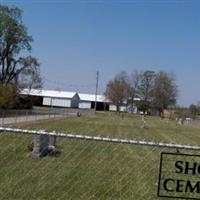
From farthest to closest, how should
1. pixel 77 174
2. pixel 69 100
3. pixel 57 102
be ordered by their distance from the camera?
pixel 69 100 → pixel 57 102 → pixel 77 174

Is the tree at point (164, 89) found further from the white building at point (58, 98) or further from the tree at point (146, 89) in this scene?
the white building at point (58, 98)

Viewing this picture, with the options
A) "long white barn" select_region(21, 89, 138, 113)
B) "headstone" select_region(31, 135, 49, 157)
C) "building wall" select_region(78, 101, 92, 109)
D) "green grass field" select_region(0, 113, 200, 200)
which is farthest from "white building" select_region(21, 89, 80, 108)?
"headstone" select_region(31, 135, 49, 157)

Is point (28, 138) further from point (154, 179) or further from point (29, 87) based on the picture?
point (29, 87)

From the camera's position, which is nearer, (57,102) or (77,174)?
(77,174)

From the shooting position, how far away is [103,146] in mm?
18281

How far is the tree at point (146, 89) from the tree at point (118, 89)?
3.65 meters

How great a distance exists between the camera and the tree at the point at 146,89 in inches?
4363

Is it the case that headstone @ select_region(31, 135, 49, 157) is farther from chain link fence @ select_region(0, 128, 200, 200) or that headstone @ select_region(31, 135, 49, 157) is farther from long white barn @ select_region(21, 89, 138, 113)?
long white barn @ select_region(21, 89, 138, 113)

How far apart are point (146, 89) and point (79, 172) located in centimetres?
10045

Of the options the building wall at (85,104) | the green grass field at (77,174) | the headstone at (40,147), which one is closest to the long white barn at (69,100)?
the building wall at (85,104)

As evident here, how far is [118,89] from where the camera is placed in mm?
109125

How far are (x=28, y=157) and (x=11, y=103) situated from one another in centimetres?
4133

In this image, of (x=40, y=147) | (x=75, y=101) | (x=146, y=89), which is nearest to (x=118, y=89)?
(x=146, y=89)

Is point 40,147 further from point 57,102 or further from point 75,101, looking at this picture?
point 75,101
